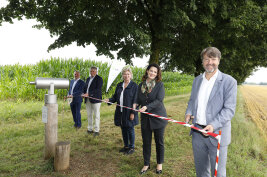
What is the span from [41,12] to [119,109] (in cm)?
469

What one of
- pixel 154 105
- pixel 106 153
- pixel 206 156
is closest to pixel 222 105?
pixel 206 156

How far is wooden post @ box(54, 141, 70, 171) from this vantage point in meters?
3.44

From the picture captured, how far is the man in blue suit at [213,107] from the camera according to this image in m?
2.13

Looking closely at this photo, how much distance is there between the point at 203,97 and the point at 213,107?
18 cm

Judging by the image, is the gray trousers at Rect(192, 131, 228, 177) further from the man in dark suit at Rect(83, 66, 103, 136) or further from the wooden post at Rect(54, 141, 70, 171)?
the man in dark suit at Rect(83, 66, 103, 136)

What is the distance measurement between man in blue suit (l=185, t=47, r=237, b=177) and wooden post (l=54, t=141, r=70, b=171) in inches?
91.0

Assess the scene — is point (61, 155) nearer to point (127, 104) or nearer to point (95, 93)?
point (127, 104)

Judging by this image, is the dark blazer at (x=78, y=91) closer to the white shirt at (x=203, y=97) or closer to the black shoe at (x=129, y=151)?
the black shoe at (x=129, y=151)

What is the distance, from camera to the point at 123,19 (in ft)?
17.5

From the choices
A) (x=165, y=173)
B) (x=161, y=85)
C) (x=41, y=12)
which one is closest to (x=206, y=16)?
(x=161, y=85)

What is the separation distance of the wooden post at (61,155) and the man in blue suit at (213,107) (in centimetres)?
231

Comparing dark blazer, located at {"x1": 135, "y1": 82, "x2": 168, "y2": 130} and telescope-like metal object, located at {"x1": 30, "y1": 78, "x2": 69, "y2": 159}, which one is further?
telescope-like metal object, located at {"x1": 30, "y1": 78, "x2": 69, "y2": 159}

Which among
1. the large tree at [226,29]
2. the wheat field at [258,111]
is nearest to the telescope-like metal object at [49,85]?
the large tree at [226,29]

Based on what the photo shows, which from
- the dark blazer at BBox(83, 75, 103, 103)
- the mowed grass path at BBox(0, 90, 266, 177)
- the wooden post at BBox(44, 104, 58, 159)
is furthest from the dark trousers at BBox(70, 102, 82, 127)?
the wooden post at BBox(44, 104, 58, 159)
